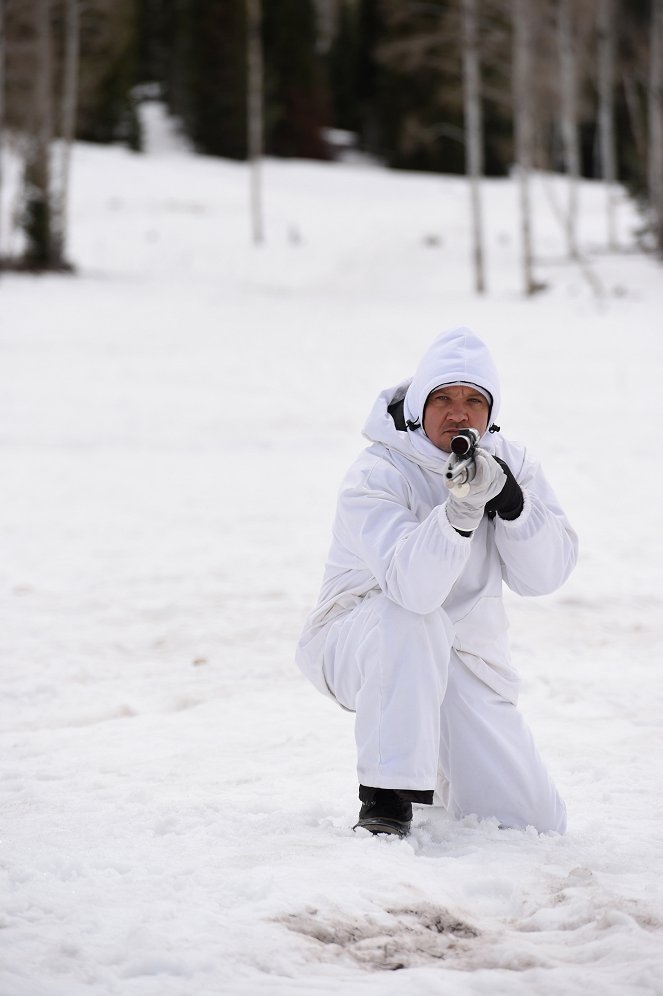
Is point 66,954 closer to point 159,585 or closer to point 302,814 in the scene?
point 302,814

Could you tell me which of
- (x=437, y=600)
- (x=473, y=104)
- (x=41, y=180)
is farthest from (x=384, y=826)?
(x=41, y=180)

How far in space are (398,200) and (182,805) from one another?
1003 inches

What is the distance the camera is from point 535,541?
2.68 metres

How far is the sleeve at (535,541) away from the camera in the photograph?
2.68m

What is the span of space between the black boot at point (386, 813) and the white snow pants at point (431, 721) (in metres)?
0.04

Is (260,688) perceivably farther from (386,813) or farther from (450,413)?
(450,413)

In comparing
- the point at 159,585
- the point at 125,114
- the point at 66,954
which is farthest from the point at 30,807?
the point at 125,114

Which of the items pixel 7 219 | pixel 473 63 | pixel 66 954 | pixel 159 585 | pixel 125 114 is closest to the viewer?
pixel 66 954

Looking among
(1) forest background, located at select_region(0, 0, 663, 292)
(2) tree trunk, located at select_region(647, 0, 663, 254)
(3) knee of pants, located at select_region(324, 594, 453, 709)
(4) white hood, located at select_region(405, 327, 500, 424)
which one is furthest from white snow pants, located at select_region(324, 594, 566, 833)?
(2) tree trunk, located at select_region(647, 0, 663, 254)

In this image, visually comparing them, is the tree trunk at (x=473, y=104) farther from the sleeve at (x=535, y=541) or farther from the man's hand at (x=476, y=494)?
the man's hand at (x=476, y=494)

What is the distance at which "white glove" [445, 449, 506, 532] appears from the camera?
243 centimetres

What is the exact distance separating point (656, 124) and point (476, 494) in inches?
652

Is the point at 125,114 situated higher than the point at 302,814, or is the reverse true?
the point at 125,114

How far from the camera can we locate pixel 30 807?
9.39ft
